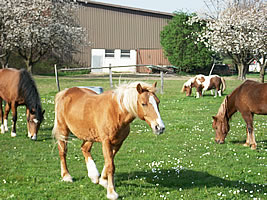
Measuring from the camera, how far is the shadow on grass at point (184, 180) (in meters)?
→ 6.79

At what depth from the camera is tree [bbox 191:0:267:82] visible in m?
35.4

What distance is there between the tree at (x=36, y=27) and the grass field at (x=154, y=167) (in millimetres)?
27056

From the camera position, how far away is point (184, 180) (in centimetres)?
716

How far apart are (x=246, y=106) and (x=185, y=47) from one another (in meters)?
41.5

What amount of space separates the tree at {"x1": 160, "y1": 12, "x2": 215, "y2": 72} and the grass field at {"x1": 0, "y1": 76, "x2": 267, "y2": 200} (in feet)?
125

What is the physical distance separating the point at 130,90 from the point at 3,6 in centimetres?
3543

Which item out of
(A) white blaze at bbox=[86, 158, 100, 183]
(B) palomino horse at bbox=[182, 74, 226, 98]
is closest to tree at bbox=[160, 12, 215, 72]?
(B) palomino horse at bbox=[182, 74, 226, 98]

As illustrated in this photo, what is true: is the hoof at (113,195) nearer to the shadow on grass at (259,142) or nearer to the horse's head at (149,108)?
the horse's head at (149,108)

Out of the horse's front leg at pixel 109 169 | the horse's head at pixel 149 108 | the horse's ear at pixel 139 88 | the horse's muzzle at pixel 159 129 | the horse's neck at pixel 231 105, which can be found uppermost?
the horse's ear at pixel 139 88

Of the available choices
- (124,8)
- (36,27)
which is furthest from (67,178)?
(124,8)

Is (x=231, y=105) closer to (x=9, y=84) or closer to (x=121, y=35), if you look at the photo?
(x=9, y=84)

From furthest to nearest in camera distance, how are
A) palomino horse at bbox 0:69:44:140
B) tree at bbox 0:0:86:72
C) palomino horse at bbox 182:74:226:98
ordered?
tree at bbox 0:0:86:72 < palomino horse at bbox 182:74:226:98 < palomino horse at bbox 0:69:44:140

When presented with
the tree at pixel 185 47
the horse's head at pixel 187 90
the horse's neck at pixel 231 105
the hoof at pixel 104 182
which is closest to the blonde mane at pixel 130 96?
the hoof at pixel 104 182

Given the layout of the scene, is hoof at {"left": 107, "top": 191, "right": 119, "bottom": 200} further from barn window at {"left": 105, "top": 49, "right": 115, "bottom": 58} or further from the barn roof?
barn window at {"left": 105, "top": 49, "right": 115, "bottom": 58}
